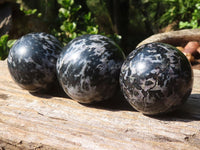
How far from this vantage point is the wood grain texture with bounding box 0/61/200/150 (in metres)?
1.51

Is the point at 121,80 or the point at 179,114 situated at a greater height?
the point at 121,80

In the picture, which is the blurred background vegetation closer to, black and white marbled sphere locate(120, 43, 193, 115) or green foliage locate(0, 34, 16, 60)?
green foliage locate(0, 34, 16, 60)

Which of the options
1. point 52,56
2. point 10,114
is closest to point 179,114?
point 52,56

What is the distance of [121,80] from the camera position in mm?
1684

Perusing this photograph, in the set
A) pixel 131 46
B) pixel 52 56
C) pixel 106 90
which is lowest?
pixel 131 46

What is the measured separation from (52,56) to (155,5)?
5.43m

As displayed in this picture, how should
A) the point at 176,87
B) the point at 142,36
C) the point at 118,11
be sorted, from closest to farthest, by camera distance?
the point at 176,87
the point at 118,11
the point at 142,36

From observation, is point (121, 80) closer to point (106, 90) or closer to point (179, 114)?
point (106, 90)

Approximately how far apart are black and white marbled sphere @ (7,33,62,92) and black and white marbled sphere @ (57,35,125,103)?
19 cm

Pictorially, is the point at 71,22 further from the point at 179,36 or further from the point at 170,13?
the point at 170,13

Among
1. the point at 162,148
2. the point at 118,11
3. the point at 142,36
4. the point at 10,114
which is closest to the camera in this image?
the point at 162,148

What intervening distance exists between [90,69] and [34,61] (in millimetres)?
526

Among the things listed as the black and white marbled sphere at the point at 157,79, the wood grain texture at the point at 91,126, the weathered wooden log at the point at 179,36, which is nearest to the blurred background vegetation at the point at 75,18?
the weathered wooden log at the point at 179,36

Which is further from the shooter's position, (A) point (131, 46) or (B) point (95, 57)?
(A) point (131, 46)
